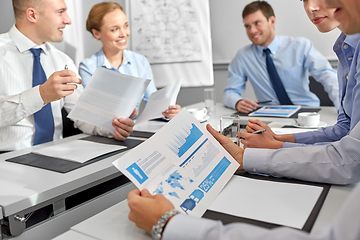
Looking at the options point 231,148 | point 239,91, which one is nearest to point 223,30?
point 239,91

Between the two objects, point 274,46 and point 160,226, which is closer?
point 160,226

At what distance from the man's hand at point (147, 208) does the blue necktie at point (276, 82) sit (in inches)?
84.9

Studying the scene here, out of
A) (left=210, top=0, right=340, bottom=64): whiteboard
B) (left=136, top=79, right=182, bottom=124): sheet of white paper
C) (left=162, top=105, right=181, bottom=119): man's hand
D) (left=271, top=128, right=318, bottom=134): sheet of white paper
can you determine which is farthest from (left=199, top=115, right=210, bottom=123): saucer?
(left=210, top=0, right=340, bottom=64): whiteboard

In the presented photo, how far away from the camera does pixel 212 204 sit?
87cm

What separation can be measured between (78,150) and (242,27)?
2.80 meters

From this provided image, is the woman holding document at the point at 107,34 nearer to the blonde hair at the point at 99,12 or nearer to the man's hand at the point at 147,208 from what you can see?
the blonde hair at the point at 99,12

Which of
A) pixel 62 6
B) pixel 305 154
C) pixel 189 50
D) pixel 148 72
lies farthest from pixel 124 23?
pixel 305 154

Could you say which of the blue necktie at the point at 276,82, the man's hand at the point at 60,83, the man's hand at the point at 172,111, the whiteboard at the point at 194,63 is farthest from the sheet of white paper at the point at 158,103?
the whiteboard at the point at 194,63

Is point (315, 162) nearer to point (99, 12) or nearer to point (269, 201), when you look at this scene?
point (269, 201)

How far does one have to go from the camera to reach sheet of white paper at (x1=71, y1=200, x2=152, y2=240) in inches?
29.5

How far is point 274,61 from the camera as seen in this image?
2.84 metres

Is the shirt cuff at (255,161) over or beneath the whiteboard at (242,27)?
Result: beneath

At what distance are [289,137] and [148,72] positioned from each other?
1.74 metres

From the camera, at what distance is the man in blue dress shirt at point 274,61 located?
8.95 feet
